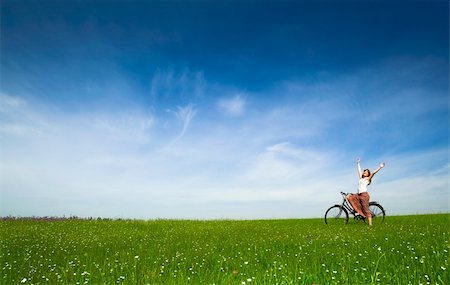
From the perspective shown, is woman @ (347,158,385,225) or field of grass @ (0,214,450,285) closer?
field of grass @ (0,214,450,285)

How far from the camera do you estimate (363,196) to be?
21156mm

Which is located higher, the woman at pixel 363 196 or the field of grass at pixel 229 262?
the woman at pixel 363 196

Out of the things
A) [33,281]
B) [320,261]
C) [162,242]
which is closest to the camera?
[33,281]

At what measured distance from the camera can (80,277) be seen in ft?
27.6

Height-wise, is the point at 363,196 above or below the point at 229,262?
above

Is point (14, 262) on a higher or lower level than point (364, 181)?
lower

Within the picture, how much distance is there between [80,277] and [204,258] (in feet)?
10.8

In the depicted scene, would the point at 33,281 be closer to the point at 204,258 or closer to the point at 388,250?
the point at 204,258

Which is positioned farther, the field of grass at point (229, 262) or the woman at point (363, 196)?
the woman at point (363, 196)

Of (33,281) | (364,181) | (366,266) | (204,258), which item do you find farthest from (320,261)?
(364,181)

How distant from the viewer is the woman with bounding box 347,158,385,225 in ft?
67.9

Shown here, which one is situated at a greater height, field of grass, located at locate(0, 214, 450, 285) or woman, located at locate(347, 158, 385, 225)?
woman, located at locate(347, 158, 385, 225)

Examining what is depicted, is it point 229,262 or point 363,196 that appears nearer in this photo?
point 229,262

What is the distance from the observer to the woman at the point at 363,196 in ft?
67.9
